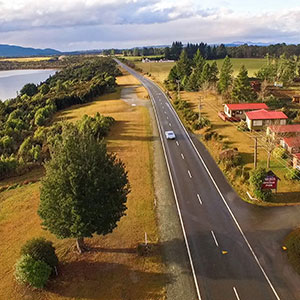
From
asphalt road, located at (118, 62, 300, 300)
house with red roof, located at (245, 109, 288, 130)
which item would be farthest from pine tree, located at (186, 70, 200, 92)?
asphalt road, located at (118, 62, 300, 300)

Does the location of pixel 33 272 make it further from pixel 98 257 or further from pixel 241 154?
pixel 241 154

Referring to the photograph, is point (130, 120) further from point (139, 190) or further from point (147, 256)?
point (147, 256)

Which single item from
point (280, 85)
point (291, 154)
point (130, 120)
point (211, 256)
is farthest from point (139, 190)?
point (280, 85)

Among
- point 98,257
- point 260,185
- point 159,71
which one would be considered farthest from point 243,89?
point 159,71

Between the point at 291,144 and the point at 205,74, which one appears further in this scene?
the point at 205,74

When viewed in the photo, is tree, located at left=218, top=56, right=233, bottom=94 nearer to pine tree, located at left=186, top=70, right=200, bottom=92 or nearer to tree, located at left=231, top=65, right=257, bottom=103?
tree, located at left=231, top=65, right=257, bottom=103

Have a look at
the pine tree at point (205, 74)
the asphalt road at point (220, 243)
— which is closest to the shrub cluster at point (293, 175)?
the asphalt road at point (220, 243)
